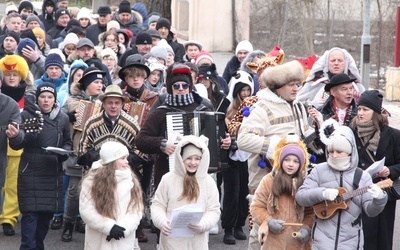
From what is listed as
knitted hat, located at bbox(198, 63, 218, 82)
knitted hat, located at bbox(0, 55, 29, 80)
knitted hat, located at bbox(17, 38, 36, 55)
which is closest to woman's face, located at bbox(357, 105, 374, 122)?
knitted hat, located at bbox(198, 63, 218, 82)

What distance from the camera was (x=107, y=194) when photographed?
8.95 metres

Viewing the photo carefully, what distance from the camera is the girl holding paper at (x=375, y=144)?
962cm

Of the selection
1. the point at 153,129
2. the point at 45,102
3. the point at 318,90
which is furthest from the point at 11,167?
the point at 318,90

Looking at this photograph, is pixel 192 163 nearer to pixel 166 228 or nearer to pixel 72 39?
pixel 166 228

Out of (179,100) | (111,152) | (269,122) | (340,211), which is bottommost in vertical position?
(340,211)

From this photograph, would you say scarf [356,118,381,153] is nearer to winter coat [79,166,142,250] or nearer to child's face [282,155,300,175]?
child's face [282,155,300,175]

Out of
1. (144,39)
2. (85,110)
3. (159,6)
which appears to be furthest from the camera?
(159,6)

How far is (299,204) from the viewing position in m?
8.73

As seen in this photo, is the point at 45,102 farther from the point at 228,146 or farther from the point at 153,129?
the point at 228,146

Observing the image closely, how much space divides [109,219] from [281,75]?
6.90 feet

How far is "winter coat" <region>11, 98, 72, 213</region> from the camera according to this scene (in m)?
10.5

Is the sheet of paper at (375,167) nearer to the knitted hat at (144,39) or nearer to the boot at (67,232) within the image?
the boot at (67,232)

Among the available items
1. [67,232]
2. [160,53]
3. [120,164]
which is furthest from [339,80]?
[160,53]

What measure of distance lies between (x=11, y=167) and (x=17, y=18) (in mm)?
5457
